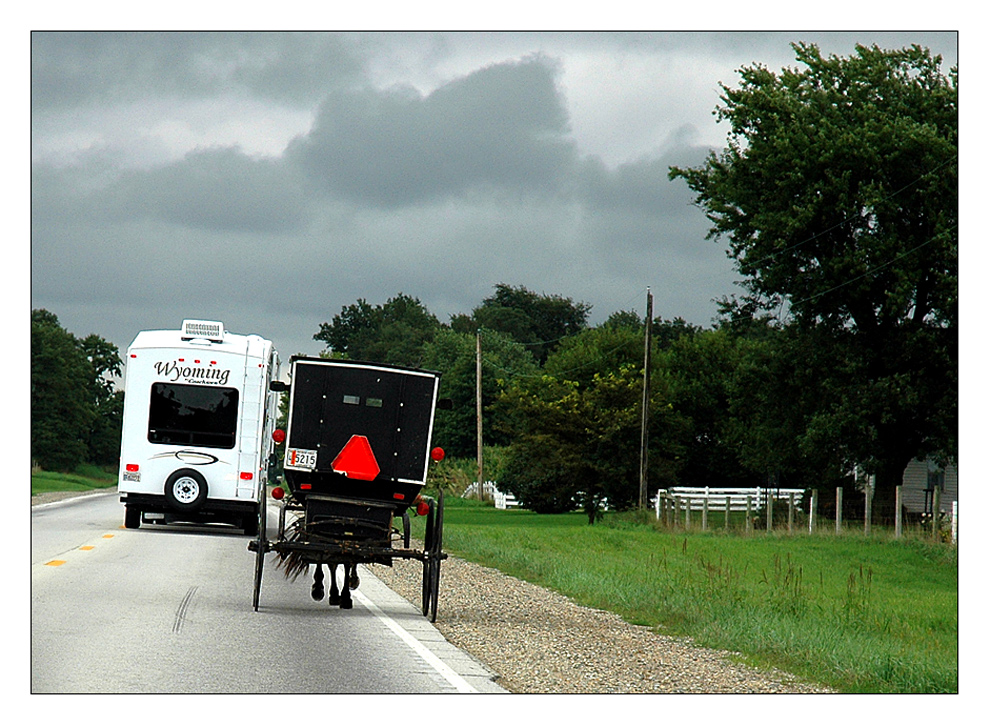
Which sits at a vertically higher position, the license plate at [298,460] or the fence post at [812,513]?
the license plate at [298,460]

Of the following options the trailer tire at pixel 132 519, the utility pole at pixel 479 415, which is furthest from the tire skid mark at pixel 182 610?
the utility pole at pixel 479 415

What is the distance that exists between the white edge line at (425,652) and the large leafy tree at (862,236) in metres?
27.1

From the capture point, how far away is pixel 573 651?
39.1ft

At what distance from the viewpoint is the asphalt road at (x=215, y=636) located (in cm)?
939

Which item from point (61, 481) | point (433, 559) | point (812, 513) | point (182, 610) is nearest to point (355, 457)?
point (433, 559)

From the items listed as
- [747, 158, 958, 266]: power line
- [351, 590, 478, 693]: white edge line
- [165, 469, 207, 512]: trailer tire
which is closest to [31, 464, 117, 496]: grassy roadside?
[165, 469, 207, 512]: trailer tire

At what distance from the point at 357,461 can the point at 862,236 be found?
3035 centimetres

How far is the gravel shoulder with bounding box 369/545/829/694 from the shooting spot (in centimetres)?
1005

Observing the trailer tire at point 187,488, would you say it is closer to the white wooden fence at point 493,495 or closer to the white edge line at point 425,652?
the white edge line at point 425,652

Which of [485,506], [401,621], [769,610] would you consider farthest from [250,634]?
[485,506]

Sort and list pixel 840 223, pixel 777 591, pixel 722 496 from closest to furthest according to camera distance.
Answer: pixel 777 591
pixel 840 223
pixel 722 496

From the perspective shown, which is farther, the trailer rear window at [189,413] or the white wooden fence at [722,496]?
the white wooden fence at [722,496]

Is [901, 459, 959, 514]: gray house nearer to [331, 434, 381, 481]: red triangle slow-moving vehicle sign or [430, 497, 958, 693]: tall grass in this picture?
[430, 497, 958, 693]: tall grass

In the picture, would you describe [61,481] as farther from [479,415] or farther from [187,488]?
[187,488]
